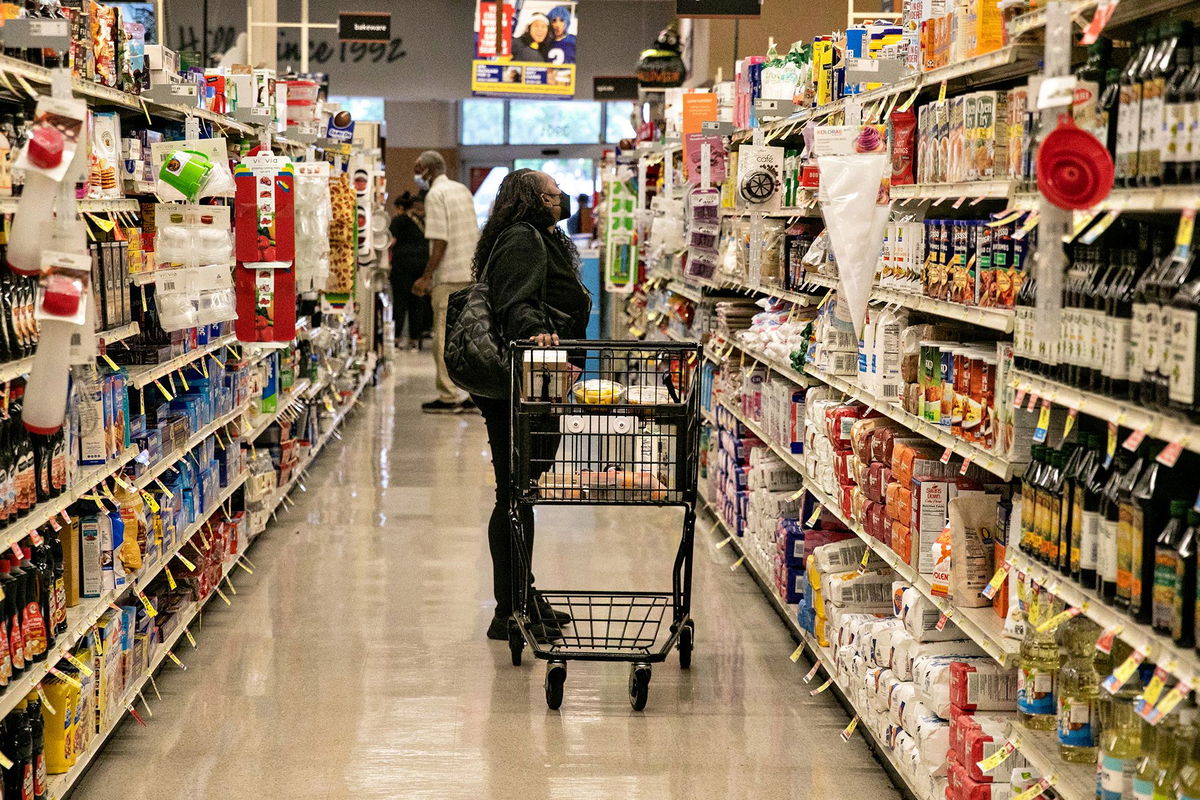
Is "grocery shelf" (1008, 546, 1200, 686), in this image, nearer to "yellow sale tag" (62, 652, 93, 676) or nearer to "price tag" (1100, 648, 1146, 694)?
"price tag" (1100, 648, 1146, 694)

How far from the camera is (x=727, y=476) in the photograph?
7.21m

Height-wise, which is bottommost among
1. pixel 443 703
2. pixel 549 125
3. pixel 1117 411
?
pixel 443 703

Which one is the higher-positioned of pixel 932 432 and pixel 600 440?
pixel 932 432

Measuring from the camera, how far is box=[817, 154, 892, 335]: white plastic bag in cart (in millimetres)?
4109

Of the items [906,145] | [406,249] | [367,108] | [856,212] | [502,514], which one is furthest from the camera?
[367,108]

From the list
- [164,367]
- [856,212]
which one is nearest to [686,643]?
[856,212]

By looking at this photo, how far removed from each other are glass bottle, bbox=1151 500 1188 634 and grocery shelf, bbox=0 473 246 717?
2.42 m

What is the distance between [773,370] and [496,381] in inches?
72.9

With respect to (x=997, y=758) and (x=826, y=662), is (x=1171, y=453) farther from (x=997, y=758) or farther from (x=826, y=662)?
(x=826, y=662)

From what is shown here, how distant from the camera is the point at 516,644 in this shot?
5164mm

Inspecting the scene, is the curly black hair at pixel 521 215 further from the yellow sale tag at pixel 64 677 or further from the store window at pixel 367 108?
the store window at pixel 367 108

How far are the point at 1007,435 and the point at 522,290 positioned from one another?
2311mm

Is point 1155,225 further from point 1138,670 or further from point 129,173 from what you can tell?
point 129,173

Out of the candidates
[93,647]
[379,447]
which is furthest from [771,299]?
[379,447]
